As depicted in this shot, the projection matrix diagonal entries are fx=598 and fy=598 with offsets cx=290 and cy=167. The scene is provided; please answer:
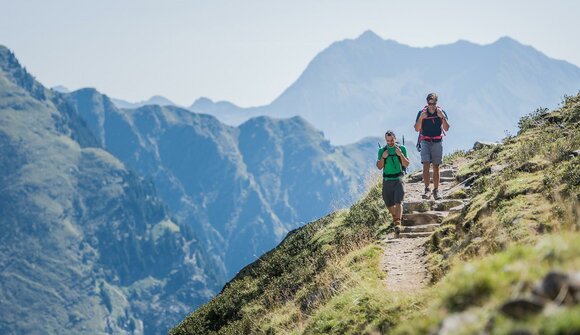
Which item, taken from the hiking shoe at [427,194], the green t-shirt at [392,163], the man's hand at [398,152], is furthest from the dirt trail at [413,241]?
the man's hand at [398,152]

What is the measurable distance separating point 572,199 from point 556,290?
6037 millimetres

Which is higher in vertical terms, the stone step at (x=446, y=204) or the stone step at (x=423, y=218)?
the stone step at (x=446, y=204)

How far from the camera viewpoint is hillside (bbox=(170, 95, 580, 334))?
6.08m

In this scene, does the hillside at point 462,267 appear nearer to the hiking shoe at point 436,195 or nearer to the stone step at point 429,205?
the hiking shoe at point 436,195

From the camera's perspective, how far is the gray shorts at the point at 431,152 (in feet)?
65.0

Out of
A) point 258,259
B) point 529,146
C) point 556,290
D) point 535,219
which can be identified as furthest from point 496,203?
point 258,259

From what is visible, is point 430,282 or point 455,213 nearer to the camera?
point 430,282

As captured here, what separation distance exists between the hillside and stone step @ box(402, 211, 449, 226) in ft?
2.01

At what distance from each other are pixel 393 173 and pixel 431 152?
289 centimetres

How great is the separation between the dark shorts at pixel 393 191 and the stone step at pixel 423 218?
3.45ft

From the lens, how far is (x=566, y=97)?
2428cm

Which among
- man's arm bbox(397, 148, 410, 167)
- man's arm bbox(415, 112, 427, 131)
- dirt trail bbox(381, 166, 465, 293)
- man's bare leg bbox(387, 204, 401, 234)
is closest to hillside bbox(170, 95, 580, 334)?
dirt trail bbox(381, 166, 465, 293)

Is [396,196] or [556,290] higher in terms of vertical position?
[396,196]

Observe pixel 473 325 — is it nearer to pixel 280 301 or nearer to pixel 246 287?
pixel 280 301
